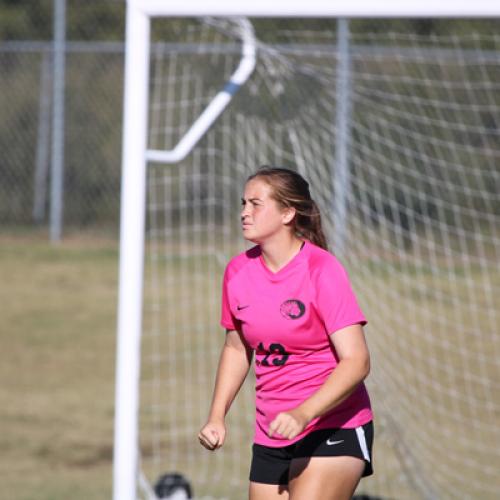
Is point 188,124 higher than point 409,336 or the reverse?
higher

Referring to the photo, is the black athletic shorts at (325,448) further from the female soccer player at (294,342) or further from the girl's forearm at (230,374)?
the girl's forearm at (230,374)

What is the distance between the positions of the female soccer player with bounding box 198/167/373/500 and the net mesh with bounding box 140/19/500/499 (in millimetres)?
2055

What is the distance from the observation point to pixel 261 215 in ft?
11.8

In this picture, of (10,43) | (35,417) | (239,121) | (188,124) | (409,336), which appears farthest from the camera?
(10,43)

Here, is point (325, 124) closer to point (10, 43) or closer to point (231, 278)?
point (231, 278)

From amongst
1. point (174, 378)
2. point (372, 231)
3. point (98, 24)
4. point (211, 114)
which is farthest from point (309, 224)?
point (98, 24)

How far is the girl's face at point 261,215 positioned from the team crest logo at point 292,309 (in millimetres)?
233

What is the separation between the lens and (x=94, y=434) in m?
7.70

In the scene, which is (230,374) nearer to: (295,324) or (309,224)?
(295,324)

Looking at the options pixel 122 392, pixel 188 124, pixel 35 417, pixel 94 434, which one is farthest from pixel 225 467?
pixel 188 124

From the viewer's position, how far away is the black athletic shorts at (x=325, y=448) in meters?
3.55

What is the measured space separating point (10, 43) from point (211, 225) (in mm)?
5027

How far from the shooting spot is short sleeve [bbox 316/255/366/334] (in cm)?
341

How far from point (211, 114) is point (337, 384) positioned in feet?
6.69
